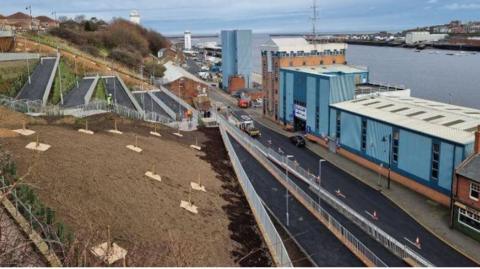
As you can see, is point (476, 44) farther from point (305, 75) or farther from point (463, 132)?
point (463, 132)

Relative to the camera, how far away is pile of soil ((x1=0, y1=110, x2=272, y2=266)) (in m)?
14.2

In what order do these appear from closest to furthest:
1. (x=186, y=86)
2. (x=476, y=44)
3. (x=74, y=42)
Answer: (x=186, y=86)
(x=74, y=42)
(x=476, y=44)

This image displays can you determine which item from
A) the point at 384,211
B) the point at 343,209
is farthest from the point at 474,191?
the point at 343,209

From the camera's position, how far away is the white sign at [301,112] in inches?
1727

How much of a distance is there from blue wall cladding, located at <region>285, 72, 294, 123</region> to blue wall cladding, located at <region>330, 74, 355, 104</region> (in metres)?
7.53

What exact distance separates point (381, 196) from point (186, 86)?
3385cm

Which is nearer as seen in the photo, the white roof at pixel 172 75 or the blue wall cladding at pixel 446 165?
the blue wall cladding at pixel 446 165

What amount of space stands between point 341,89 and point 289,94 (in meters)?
8.40

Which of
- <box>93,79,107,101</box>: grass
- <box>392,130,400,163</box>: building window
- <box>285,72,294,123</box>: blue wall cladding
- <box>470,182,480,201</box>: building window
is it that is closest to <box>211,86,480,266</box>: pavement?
<box>392,130,400,163</box>: building window

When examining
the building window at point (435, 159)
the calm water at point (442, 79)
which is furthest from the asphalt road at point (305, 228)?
the calm water at point (442, 79)

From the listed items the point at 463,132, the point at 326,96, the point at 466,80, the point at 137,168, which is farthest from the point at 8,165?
the point at 466,80

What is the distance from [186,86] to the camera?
184ft

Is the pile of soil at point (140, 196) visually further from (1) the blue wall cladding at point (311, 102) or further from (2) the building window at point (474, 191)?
(1) the blue wall cladding at point (311, 102)

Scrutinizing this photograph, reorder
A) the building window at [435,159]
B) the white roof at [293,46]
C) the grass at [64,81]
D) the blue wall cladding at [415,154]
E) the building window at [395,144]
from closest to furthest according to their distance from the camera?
the building window at [435,159], the blue wall cladding at [415,154], the building window at [395,144], the grass at [64,81], the white roof at [293,46]
